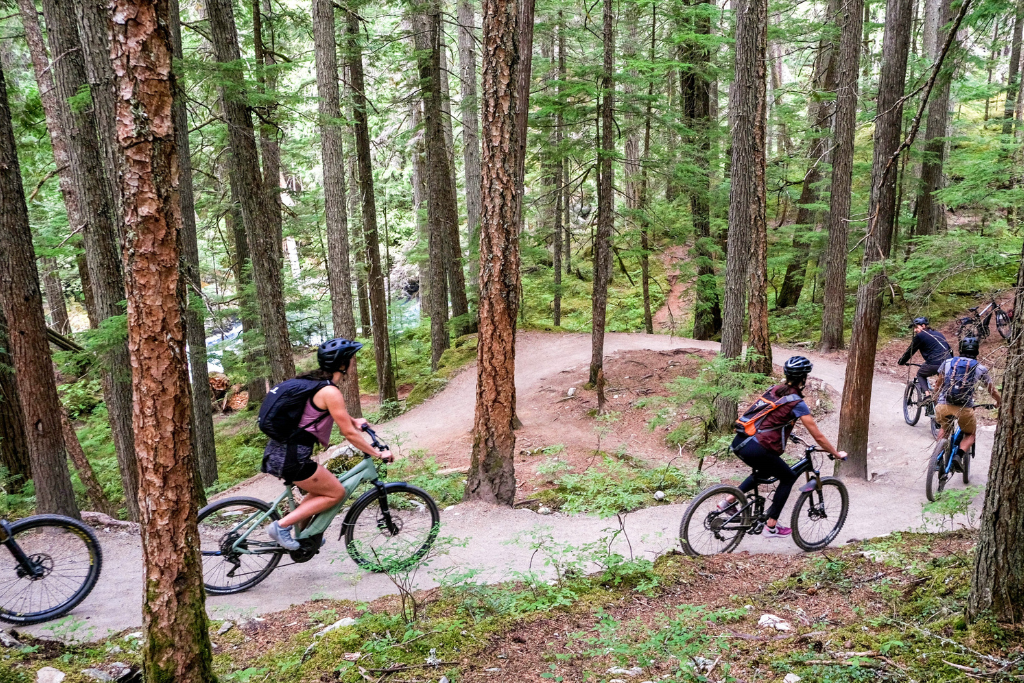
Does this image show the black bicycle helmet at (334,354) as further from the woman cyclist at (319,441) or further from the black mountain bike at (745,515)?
the black mountain bike at (745,515)

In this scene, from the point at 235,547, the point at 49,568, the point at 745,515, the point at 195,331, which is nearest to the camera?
the point at 49,568

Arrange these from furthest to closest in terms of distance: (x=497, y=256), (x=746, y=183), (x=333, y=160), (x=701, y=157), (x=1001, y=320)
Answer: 1. (x=701, y=157)
2. (x=1001, y=320)
3. (x=333, y=160)
4. (x=746, y=183)
5. (x=497, y=256)

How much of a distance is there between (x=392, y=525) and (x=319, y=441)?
1.23 metres

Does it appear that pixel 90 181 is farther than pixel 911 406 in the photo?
No

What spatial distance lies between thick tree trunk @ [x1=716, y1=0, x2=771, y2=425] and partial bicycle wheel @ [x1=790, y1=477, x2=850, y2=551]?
415 cm

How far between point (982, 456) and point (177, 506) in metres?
11.7

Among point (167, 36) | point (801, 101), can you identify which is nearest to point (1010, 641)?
point (167, 36)

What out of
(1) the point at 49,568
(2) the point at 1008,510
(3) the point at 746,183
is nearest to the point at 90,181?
(1) the point at 49,568

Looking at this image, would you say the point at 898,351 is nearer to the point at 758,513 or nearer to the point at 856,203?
the point at 856,203

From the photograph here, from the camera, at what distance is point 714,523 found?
6309 mm

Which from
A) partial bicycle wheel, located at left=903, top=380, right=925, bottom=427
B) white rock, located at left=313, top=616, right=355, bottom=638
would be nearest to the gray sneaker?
white rock, located at left=313, top=616, right=355, bottom=638

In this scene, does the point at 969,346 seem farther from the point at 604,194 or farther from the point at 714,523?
the point at 604,194

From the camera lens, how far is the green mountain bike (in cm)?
544

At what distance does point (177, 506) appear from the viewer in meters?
3.31
